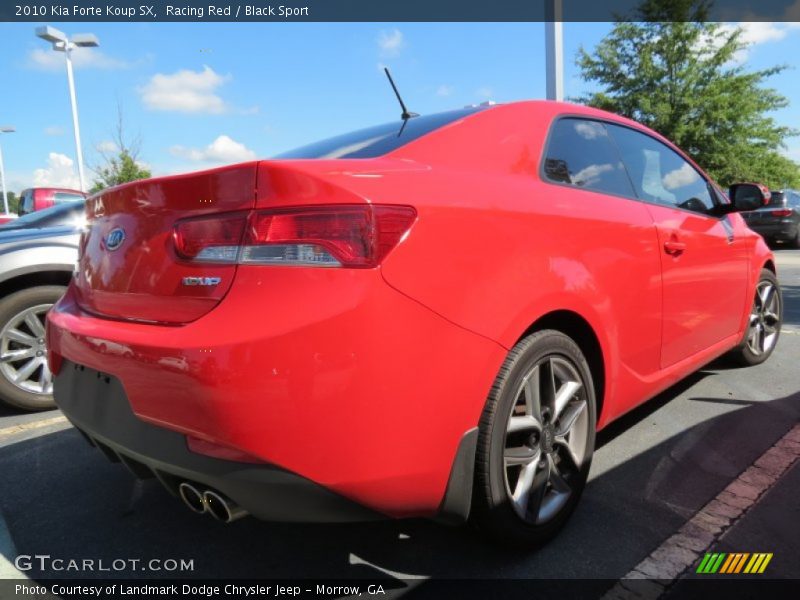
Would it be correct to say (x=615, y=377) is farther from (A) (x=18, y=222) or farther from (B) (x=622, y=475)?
(A) (x=18, y=222)

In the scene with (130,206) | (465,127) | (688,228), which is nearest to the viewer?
(130,206)

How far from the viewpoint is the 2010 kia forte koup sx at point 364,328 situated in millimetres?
1496

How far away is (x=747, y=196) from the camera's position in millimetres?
3598

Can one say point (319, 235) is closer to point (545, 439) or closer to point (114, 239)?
point (114, 239)

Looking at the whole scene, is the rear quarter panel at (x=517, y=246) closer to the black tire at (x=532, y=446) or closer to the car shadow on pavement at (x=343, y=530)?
the black tire at (x=532, y=446)

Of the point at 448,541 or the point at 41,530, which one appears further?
the point at 41,530

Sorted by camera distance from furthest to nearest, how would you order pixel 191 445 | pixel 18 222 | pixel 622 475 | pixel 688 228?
pixel 18 222, pixel 688 228, pixel 622 475, pixel 191 445

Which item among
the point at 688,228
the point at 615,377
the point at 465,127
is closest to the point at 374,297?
the point at 465,127

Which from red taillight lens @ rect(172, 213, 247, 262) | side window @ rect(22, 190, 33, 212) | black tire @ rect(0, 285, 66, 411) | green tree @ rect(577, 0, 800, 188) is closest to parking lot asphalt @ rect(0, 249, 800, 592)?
black tire @ rect(0, 285, 66, 411)

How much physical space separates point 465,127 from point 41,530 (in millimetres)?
2269

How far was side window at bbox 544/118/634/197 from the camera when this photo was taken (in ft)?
7.69

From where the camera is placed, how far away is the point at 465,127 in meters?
2.12

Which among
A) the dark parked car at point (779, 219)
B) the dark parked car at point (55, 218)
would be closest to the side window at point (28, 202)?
the dark parked car at point (55, 218)

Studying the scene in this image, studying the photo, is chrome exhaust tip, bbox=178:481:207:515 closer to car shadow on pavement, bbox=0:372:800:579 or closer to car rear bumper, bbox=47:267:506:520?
car rear bumper, bbox=47:267:506:520
